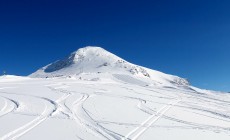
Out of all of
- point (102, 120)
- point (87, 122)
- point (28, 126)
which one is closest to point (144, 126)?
point (102, 120)

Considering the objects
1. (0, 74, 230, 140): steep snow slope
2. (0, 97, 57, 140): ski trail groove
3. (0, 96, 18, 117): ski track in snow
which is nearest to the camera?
(0, 97, 57, 140): ski trail groove

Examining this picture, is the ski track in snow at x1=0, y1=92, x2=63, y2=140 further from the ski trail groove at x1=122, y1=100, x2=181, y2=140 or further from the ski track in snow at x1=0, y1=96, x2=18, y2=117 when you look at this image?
the ski trail groove at x1=122, y1=100, x2=181, y2=140

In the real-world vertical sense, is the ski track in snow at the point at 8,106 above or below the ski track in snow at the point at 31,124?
above

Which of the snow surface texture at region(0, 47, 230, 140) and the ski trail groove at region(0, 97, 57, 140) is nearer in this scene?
the ski trail groove at region(0, 97, 57, 140)

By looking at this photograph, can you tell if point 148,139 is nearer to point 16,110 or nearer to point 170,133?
point 170,133

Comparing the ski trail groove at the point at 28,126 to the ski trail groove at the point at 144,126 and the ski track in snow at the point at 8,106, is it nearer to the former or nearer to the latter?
the ski track in snow at the point at 8,106

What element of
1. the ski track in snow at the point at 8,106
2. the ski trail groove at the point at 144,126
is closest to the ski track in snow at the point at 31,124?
the ski track in snow at the point at 8,106

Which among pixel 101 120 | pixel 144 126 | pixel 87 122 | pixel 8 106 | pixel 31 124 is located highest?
pixel 8 106

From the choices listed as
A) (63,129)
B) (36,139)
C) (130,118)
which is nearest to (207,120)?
(130,118)

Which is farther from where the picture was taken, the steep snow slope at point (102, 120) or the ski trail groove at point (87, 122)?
the steep snow slope at point (102, 120)

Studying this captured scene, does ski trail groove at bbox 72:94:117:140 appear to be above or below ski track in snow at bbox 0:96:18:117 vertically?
below

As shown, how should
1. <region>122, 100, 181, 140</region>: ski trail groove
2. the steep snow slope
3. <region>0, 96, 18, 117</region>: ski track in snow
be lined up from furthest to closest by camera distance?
<region>0, 96, 18, 117</region>: ski track in snow
the steep snow slope
<region>122, 100, 181, 140</region>: ski trail groove

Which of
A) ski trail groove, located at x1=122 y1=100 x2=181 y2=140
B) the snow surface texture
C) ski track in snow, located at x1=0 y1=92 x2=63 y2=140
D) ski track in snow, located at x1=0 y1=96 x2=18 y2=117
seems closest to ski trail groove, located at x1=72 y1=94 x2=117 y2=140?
the snow surface texture

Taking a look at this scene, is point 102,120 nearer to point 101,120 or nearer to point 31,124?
point 101,120
